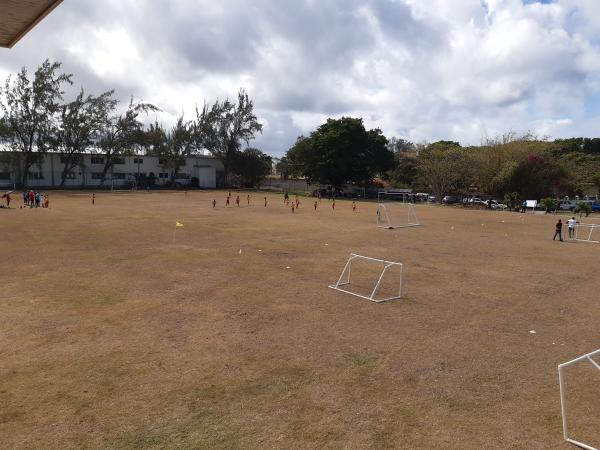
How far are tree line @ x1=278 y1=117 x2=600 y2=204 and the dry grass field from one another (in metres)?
46.6

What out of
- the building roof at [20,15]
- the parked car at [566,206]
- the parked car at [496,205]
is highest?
the building roof at [20,15]

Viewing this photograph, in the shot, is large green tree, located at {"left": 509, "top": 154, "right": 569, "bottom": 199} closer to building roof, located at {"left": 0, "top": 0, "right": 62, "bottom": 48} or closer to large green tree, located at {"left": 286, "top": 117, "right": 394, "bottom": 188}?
large green tree, located at {"left": 286, "top": 117, "right": 394, "bottom": 188}

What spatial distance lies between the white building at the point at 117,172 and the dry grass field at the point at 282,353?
214ft

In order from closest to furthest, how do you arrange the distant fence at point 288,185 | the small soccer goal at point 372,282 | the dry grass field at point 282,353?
1. the dry grass field at point 282,353
2. the small soccer goal at point 372,282
3. the distant fence at point 288,185

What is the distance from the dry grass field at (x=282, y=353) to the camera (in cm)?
637

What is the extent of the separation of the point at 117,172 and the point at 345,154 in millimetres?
44585

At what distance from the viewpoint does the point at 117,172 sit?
85.0 metres

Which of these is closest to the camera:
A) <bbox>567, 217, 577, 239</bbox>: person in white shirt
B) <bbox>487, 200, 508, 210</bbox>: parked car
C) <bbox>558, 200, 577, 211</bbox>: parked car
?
<bbox>567, 217, 577, 239</bbox>: person in white shirt

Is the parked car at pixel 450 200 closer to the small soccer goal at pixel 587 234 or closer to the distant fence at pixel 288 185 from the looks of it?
the small soccer goal at pixel 587 234

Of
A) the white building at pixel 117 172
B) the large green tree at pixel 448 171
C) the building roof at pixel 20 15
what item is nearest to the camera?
the building roof at pixel 20 15

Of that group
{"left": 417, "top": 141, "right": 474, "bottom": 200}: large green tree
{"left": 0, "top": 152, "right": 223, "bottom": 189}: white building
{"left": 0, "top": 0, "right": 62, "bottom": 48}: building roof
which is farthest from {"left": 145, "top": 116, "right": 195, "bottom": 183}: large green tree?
{"left": 0, "top": 0, "right": 62, "bottom": 48}: building roof

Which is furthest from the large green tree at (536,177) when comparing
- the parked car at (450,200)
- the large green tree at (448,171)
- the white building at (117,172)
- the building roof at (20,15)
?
the building roof at (20,15)

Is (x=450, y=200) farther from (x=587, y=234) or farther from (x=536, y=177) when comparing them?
(x=587, y=234)

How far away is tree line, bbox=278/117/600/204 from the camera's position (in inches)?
2432
